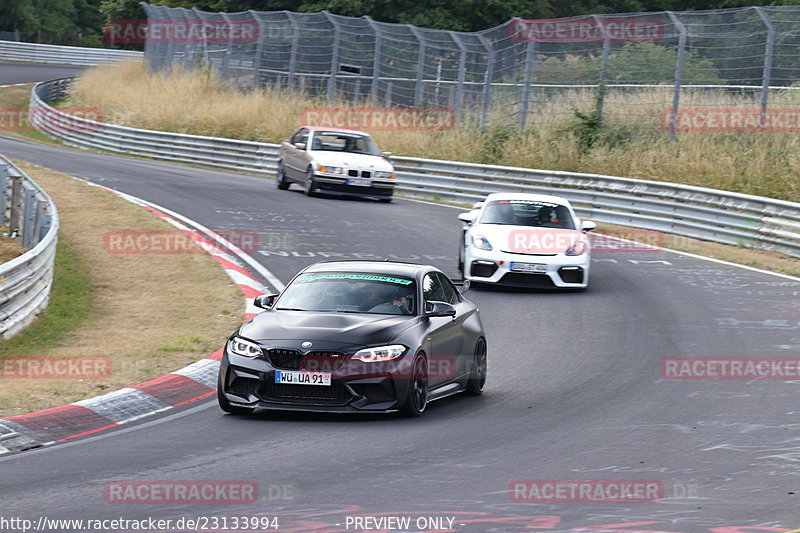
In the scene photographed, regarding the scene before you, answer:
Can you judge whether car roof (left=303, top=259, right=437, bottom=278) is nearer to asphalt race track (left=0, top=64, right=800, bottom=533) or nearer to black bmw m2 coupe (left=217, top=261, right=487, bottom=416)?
black bmw m2 coupe (left=217, top=261, right=487, bottom=416)

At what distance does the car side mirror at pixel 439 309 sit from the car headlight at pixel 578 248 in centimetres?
739

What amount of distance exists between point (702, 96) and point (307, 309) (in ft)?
63.3

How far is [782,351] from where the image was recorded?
13781 millimetres

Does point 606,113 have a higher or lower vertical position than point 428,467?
higher

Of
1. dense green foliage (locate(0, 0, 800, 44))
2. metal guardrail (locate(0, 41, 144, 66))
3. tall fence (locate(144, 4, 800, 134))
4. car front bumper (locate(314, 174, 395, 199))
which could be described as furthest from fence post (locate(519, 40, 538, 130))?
metal guardrail (locate(0, 41, 144, 66))

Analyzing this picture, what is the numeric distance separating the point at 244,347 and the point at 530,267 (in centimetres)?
839

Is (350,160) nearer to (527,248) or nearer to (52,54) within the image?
(527,248)

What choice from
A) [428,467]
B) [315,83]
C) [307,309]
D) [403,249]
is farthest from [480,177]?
[428,467]

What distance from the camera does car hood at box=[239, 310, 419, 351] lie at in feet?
32.6

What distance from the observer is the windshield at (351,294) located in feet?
35.6

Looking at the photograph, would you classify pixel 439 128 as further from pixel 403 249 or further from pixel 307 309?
pixel 307 309

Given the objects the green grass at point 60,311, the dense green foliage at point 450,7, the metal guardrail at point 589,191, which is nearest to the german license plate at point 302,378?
the green grass at point 60,311

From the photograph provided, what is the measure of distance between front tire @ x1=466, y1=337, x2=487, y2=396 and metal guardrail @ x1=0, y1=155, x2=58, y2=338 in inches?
210

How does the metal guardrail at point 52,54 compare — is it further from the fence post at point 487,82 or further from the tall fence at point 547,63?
the fence post at point 487,82
